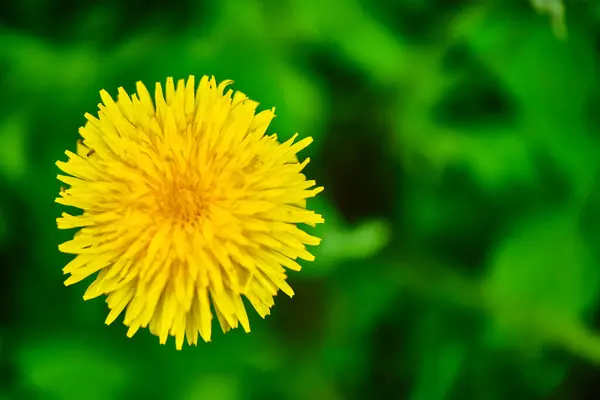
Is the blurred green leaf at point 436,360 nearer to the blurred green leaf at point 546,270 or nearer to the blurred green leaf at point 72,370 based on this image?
the blurred green leaf at point 546,270

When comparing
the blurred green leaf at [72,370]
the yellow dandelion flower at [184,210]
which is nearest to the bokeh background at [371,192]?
the blurred green leaf at [72,370]

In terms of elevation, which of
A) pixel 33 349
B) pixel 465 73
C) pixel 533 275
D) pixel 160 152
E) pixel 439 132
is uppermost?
pixel 465 73

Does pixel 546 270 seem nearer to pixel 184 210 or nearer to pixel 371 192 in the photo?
pixel 371 192

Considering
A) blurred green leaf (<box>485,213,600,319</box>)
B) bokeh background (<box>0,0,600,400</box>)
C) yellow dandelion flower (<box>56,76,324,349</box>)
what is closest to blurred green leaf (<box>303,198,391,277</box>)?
bokeh background (<box>0,0,600,400</box>)

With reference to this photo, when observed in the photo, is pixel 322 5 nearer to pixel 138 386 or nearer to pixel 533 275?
pixel 533 275

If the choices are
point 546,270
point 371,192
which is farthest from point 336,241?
point 546,270

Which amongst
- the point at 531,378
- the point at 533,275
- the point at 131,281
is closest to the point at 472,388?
the point at 531,378

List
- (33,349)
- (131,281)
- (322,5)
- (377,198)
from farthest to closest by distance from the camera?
(377,198) < (322,5) < (33,349) < (131,281)
